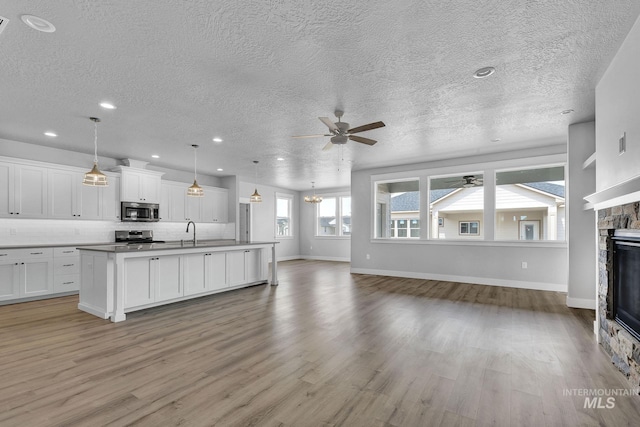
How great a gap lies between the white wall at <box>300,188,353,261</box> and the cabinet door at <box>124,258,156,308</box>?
727 cm

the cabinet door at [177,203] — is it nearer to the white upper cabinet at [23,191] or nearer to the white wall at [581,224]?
the white upper cabinet at [23,191]

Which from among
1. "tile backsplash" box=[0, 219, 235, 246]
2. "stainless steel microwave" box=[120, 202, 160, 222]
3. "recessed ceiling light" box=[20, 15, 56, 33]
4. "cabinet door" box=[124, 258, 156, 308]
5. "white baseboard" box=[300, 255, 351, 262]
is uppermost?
"recessed ceiling light" box=[20, 15, 56, 33]

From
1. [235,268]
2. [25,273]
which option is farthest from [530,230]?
[25,273]

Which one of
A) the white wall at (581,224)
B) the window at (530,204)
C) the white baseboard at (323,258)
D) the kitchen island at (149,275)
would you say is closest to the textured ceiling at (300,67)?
the white wall at (581,224)

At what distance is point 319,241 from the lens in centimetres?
1153

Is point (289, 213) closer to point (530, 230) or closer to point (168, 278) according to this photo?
point (168, 278)

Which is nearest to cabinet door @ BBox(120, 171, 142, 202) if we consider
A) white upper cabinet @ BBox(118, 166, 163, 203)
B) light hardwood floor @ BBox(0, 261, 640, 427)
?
white upper cabinet @ BBox(118, 166, 163, 203)

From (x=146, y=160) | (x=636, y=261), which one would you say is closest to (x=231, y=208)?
(x=146, y=160)

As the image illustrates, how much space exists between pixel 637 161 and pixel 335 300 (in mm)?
3974

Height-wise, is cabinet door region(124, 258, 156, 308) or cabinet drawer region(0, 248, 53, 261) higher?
cabinet drawer region(0, 248, 53, 261)

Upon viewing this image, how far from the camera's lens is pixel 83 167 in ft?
20.6

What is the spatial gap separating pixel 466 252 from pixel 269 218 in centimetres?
653

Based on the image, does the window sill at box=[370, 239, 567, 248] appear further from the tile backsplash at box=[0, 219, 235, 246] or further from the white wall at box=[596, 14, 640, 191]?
the tile backsplash at box=[0, 219, 235, 246]

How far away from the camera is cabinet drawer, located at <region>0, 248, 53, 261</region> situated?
4.92 metres
